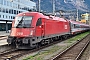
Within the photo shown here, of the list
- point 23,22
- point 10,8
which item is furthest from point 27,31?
point 10,8

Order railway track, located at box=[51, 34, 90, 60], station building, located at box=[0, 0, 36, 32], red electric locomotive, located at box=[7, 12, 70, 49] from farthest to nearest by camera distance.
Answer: station building, located at box=[0, 0, 36, 32] < red electric locomotive, located at box=[7, 12, 70, 49] < railway track, located at box=[51, 34, 90, 60]

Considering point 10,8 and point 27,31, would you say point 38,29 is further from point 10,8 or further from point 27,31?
point 10,8

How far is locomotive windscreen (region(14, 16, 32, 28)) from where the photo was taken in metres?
19.2

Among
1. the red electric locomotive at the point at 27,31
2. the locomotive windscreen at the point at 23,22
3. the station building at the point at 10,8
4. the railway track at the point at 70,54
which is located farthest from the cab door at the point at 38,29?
the station building at the point at 10,8

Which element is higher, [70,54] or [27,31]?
[27,31]

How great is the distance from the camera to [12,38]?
19.0 m

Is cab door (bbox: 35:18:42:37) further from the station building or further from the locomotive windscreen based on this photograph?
the station building

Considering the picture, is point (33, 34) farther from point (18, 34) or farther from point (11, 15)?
point (11, 15)

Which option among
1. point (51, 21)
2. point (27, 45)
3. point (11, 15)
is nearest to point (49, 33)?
point (51, 21)

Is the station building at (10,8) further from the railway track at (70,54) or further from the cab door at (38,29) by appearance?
the railway track at (70,54)

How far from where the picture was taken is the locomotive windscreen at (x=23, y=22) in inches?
755

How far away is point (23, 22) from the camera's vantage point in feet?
63.7

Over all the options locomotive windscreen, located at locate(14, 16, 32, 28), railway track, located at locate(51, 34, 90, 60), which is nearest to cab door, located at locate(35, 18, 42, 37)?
locomotive windscreen, located at locate(14, 16, 32, 28)

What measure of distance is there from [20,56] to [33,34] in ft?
11.2
